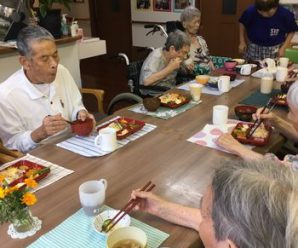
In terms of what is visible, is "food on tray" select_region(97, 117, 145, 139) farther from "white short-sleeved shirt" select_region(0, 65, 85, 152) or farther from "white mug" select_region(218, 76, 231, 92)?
"white mug" select_region(218, 76, 231, 92)

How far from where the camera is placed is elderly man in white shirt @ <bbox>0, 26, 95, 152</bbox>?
1.83 m

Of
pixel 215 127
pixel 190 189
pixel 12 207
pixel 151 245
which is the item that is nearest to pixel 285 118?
pixel 215 127

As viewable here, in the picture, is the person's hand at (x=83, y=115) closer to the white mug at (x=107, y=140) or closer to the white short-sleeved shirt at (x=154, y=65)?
the white mug at (x=107, y=140)

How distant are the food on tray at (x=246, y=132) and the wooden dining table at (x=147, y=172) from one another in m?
0.05

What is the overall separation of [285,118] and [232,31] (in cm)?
383

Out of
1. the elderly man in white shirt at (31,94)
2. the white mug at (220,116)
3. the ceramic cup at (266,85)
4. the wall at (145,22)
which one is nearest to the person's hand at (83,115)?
the elderly man in white shirt at (31,94)

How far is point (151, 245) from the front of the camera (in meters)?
1.04

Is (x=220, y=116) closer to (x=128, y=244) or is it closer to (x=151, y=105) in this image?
(x=151, y=105)

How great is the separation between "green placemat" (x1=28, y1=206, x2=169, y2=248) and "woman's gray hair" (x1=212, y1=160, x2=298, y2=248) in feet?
1.29

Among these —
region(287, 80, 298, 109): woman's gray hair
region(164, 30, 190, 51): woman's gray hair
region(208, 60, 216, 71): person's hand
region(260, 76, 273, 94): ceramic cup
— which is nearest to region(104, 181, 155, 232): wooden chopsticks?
region(287, 80, 298, 109): woman's gray hair

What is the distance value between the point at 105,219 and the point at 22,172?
459mm

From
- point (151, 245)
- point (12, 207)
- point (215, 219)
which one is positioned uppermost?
point (215, 219)

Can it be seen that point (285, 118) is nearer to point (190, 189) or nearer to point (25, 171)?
point (190, 189)

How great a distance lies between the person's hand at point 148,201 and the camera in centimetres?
118
